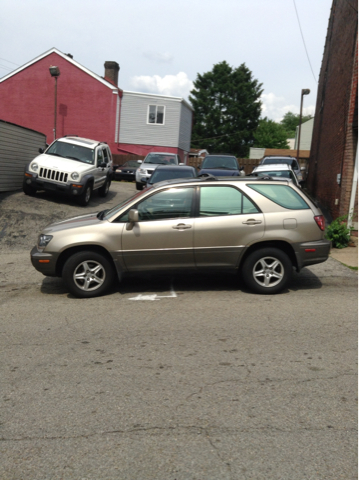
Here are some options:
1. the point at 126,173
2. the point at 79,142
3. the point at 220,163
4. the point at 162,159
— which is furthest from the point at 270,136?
the point at 79,142

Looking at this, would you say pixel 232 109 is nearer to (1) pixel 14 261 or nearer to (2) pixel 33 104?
(2) pixel 33 104

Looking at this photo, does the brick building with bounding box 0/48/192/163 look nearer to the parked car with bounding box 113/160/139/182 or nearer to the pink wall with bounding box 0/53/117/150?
Answer: the pink wall with bounding box 0/53/117/150

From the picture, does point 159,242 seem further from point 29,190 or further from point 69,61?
point 69,61

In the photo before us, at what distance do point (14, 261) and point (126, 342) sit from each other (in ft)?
18.9

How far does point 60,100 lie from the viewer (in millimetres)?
35719

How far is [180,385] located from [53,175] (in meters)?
11.4

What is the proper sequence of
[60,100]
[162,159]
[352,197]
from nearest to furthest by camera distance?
[352,197], [162,159], [60,100]

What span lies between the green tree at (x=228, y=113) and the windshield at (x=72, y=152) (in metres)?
52.0

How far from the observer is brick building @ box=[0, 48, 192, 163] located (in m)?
35.5

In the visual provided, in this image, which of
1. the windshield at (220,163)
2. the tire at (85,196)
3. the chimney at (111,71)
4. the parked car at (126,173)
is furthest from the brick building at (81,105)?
the tire at (85,196)

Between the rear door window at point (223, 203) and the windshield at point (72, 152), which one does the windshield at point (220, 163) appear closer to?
the windshield at point (72, 152)

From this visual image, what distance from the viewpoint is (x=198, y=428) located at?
3.63 meters

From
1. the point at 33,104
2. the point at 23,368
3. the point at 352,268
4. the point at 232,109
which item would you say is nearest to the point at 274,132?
the point at 232,109

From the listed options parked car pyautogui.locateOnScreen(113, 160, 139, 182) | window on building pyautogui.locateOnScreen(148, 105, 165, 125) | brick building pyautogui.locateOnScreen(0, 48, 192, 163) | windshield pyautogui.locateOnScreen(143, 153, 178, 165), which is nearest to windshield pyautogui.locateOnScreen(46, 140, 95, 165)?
windshield pyautogui.locateOnScreen(143, 153, 178, 165)
